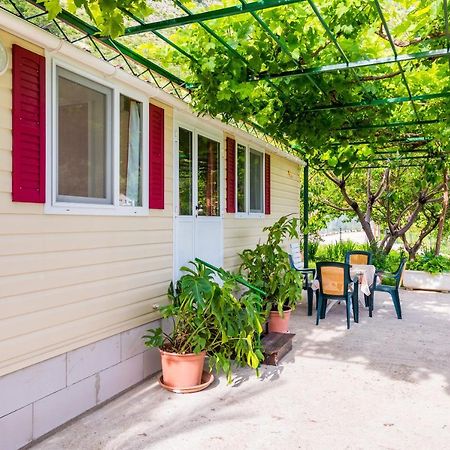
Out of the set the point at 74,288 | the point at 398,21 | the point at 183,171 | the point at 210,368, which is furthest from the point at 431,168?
the point at 74,288

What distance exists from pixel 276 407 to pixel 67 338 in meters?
1.63

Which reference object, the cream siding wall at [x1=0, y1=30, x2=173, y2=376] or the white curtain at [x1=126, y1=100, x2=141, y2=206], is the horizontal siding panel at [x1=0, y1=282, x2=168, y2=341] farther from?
the white curtain at [x1=126, y1=100, x2=141, y2=206]

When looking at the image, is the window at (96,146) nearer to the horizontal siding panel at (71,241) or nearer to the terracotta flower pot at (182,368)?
the horizontal siding panel at (71,241)

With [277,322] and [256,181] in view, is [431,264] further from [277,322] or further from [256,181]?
[277,322]

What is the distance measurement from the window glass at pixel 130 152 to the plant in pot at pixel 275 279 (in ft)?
6.37

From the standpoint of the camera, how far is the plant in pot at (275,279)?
5.28m

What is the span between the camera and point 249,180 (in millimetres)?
6656

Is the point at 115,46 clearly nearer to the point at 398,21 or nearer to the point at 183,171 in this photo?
the point at 183,171

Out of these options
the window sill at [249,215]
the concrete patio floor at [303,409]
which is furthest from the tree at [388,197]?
the concrete patio floor at [303,409]

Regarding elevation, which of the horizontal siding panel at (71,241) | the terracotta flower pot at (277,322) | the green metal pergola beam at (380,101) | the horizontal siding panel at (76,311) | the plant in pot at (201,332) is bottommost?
the terracotta flower pot at (277,322)

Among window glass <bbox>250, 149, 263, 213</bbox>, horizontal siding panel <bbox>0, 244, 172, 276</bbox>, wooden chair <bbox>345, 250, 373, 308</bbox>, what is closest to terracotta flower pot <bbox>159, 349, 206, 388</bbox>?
horizontal siding panel <bbox>0, 244, 172, 276</bbox>

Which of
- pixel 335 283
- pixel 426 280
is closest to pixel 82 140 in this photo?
pixel 335 283

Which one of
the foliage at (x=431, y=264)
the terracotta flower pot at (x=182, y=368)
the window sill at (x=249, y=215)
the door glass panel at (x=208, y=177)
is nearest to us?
the terracotta flower pot at (x=182, y=368)

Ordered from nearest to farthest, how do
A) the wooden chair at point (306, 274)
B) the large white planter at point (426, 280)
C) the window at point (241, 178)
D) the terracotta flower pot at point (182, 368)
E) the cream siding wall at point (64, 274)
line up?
Answer: the cream siding wall at point (64, 274)
the terracotta flower pot at point (182, 368)
the window at point (241, 178)
the wooden chair at point (306, 274)
the large white planter at point (426, 280)
